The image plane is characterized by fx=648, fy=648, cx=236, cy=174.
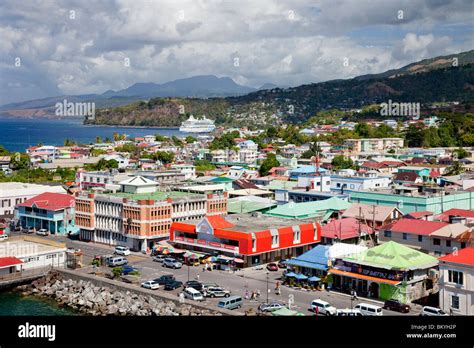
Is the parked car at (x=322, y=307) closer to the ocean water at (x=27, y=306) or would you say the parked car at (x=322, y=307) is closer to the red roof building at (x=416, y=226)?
the red roof building at (x=416, y=226)

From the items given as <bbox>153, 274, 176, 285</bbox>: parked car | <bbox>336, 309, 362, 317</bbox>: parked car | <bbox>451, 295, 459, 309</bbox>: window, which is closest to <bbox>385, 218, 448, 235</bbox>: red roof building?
<bbox>451, 295, 459, 309</bbox>: window

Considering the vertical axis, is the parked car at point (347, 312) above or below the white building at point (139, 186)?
below

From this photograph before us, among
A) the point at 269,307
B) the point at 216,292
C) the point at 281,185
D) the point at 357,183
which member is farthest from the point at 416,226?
the point at 281,185

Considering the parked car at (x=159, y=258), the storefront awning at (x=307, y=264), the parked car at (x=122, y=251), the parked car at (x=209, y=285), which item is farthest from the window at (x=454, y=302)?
the parked car at (x=122, y=251)

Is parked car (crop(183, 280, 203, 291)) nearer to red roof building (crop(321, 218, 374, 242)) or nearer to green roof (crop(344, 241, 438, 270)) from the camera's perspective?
green roof (crop(344, 241, 438, 270))

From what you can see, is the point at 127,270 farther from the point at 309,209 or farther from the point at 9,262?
the point at 309,209

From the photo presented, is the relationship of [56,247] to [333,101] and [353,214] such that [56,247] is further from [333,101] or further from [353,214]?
[333,101]
